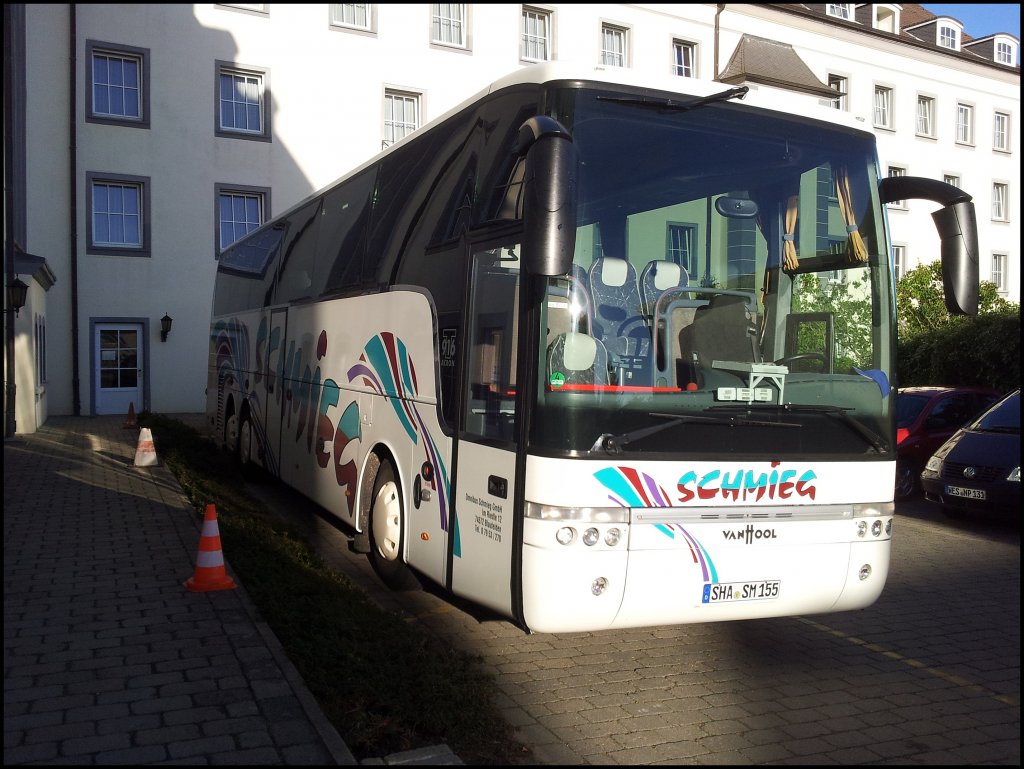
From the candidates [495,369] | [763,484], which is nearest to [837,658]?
[763,484]

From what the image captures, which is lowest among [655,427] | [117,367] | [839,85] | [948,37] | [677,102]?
[655,427]

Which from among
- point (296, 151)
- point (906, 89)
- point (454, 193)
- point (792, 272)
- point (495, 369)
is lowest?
point (495, 369)

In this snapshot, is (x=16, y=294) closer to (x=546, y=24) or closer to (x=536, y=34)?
(x=536, y=34)

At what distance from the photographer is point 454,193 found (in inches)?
253

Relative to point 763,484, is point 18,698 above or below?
below

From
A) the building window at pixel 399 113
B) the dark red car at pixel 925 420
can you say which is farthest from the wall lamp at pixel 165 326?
the dark red car at pixel 925 420

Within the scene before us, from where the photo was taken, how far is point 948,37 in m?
41.2

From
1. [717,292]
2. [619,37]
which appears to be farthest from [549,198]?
[619,37]

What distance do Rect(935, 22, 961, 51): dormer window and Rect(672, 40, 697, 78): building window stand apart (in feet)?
47.5

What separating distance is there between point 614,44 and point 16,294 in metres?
21.4

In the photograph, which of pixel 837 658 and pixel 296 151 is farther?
pixel 296 151

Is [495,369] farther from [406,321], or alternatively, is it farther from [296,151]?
[296,151]

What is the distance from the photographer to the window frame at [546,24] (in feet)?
98.3

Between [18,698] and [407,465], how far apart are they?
2.98m
